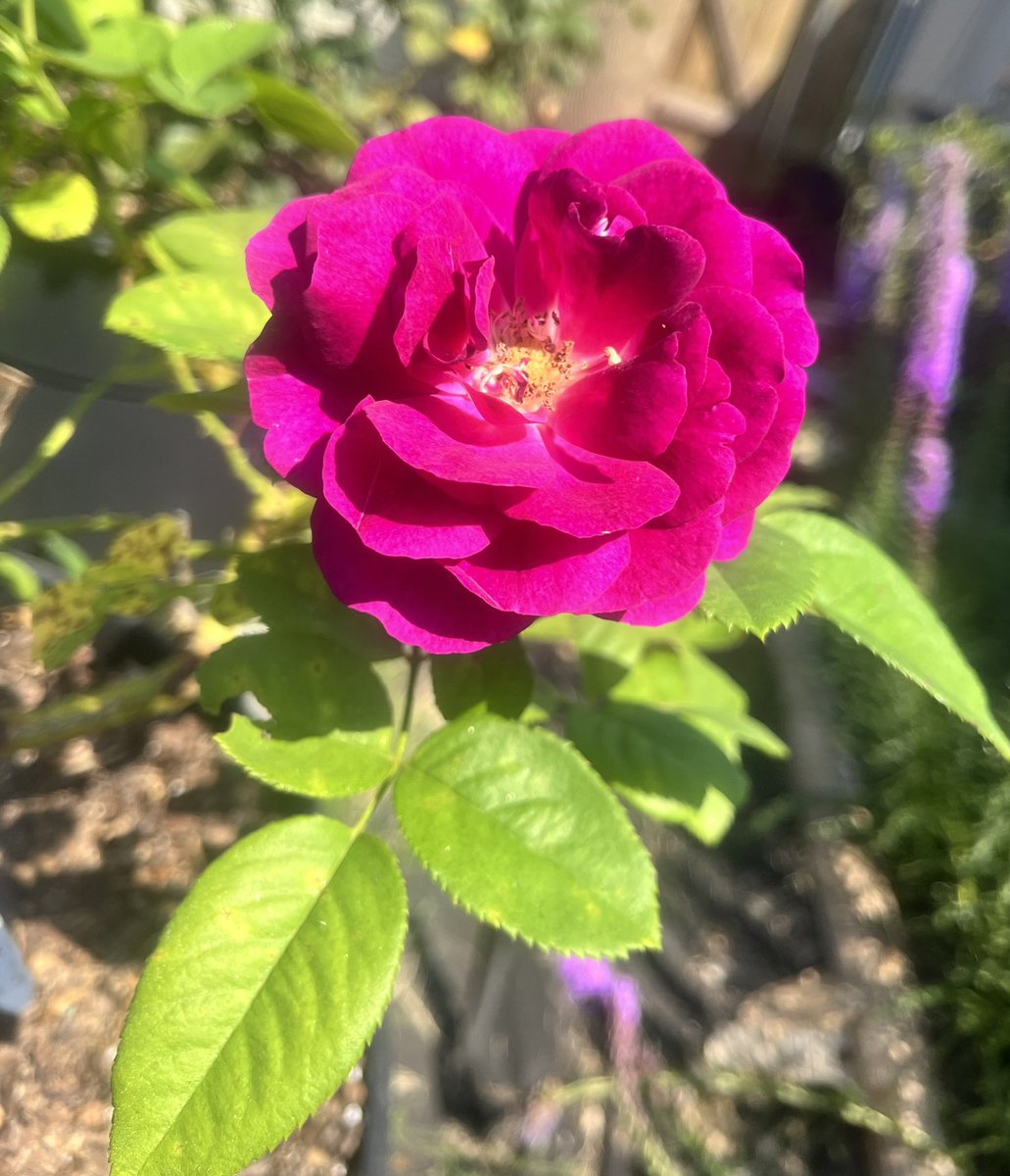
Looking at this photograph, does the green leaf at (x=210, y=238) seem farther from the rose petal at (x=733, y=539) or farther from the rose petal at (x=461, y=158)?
the rose petal at (x=733, y=539)

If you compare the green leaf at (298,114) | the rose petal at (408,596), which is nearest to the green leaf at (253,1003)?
the rose petal at (408,596)

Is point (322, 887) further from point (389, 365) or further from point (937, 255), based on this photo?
point (937, 255)

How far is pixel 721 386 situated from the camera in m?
0.33

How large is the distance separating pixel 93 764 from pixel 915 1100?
101 cm

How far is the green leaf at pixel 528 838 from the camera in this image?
0.37 meters

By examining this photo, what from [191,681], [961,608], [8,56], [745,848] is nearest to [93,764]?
[191,681]

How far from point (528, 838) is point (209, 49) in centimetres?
51

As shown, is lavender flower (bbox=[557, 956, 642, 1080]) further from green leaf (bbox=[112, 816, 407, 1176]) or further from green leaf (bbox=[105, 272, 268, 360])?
green leaf (bbox=[105, 272, 268, 360])

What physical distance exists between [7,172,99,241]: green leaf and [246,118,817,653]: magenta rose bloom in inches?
9.8

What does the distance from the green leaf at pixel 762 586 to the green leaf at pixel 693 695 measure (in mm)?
241

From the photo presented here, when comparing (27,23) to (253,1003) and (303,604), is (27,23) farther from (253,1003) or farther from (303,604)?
(253,1003)

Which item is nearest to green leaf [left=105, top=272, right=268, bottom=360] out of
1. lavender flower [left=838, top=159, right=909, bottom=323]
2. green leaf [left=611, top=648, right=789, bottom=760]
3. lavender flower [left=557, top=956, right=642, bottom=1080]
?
green leaf [left=611, top=648, right=789, bottom=760]

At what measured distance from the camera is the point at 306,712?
17.1 inches

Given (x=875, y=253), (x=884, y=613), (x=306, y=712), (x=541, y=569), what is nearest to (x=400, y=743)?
(x=306, y=712)
